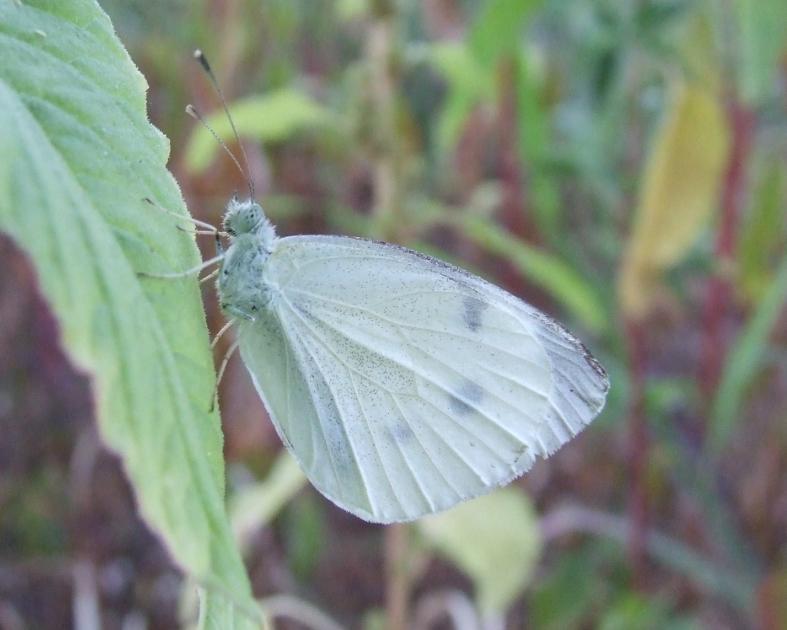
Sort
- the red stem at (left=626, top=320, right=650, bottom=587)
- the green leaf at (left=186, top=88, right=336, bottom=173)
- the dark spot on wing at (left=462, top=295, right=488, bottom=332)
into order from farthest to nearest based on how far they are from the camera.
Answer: the red stem at (left=626, top=320, right=650, bottom=587) < the green leaf at (left=186, top=88, right=336, bottom=173) < the dark spot on wing at (left=462, top=295, right=488, bottom=332)

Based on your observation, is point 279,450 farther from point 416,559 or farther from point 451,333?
point 451,333

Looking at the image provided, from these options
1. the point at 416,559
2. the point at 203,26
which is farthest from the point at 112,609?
the point at 203,26

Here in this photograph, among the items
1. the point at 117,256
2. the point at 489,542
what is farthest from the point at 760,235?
the point at 117,256

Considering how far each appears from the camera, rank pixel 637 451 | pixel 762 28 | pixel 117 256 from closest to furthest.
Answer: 1. pixel 117 256
2. pixel 762 28
3. pixel 637 451

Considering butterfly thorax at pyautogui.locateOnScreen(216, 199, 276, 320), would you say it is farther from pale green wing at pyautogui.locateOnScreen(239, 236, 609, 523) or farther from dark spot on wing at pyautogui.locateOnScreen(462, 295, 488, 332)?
dark spot on wing at pyautogui.locateOnScreen(462, 295, 488, 332)

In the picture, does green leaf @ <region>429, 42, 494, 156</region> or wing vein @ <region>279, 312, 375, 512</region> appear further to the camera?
green leaf @ <region>429, 42, 494, 156</region>

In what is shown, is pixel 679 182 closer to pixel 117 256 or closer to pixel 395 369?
pixel 395 369

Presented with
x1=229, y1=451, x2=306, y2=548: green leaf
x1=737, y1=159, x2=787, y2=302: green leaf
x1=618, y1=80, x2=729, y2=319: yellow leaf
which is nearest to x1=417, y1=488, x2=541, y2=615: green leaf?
x1=229, y1=451, x2=306, y2=548: green leaf
